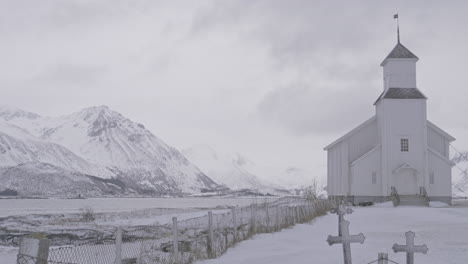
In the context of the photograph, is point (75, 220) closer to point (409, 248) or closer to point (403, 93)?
point (403, 93)

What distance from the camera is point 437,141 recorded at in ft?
191

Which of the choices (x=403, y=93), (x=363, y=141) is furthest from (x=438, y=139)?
(x=363, y=141)

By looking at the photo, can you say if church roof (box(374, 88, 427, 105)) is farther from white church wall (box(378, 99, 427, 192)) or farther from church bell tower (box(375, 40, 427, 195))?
white church wall (box(378, 99, 427, 192))

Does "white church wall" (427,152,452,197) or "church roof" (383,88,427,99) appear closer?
"white church wall" (427,152,452,197)

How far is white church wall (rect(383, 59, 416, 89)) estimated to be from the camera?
56906 mm

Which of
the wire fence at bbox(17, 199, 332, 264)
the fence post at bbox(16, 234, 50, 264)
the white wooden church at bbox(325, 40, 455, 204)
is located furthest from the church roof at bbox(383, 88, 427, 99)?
the fence post at bbox(16, 234, 50, 264)

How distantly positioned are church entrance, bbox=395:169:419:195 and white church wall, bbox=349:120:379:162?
4.26m

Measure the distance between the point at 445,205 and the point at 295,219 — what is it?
84.9ft

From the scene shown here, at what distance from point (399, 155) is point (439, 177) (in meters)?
4.15

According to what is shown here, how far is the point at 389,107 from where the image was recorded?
55500 mm

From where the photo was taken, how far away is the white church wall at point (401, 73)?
5691 cm

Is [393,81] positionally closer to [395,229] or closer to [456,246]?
[395,229]

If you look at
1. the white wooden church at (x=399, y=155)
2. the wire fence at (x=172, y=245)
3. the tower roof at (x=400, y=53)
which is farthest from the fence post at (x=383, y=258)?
the tower roof at (x=400, y=53)

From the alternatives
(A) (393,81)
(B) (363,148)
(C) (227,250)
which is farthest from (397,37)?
(C) (227,250)
